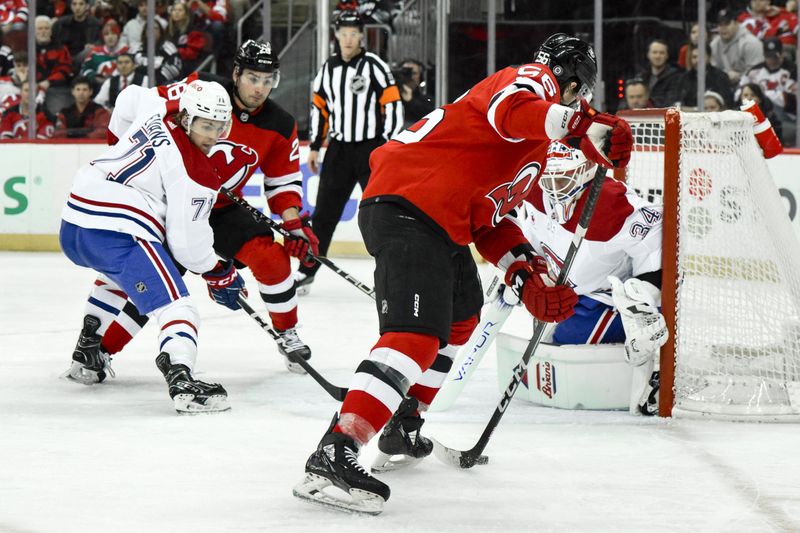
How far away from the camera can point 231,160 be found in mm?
3518

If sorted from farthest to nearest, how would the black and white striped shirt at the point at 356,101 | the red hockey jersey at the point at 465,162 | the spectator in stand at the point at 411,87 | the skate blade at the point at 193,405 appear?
1. the spectator in stand at the point at 411,87
2. the black and white striped shirt at the point at 356,101
3. the skate blade at the point at 193,405
4. the red hockey jersey at the point at 465,162

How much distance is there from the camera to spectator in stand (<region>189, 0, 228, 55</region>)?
277 inches

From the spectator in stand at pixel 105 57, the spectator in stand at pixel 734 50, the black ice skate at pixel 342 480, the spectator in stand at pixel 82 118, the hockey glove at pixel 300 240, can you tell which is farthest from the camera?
the spectator in stand at pixel 105 57

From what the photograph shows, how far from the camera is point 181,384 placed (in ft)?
9.50

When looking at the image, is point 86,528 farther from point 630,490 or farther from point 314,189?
point 314,189

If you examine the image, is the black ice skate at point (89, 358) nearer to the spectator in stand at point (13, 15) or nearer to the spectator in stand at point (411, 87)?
the spectator in stand at point (411, 87)

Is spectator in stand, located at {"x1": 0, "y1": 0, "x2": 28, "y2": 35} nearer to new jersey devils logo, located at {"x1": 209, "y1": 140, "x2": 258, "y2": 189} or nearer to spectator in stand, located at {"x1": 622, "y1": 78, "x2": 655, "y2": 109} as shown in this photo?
spectator in stand, located at {"x1": 622, "y1": 78, "x2": 655, "y2": 109}

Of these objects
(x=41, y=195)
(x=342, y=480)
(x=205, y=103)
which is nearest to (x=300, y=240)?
(x=205, y=103)

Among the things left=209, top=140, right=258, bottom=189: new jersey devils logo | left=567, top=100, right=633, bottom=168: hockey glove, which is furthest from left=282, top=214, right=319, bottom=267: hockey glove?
left=567, top=100, right=633, bottom=168: hockey glove

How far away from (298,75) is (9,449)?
14.9 feet

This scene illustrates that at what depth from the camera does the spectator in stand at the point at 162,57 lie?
22.4 ft

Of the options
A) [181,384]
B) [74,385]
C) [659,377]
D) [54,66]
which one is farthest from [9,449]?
[54,66]

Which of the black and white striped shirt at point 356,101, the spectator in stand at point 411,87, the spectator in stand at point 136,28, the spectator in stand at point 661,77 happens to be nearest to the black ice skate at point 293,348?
the black and white striped shirt at point 356,101

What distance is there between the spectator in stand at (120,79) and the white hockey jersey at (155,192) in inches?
155
